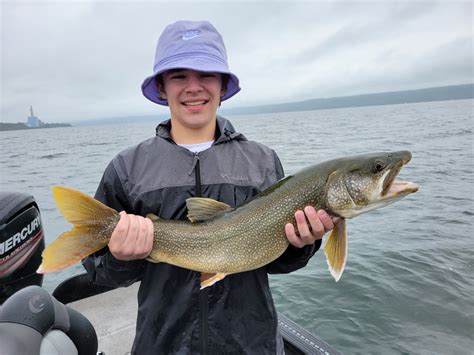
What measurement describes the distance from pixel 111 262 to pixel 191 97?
1.46 meters

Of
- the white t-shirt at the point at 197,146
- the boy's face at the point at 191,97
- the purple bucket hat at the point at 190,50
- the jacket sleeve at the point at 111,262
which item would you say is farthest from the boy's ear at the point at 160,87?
the jacket sleeve at the point at 111,262

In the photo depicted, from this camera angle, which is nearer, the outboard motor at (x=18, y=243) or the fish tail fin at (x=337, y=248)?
the fish tail fin at (x=337, y=248)

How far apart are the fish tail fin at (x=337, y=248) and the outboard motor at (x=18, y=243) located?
10.0 feet

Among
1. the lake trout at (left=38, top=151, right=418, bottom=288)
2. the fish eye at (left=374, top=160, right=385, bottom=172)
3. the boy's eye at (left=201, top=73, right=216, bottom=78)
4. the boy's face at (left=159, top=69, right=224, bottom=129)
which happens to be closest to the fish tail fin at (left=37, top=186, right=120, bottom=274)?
the lake trout at (left=38, top=151, right=418, bottom=288)

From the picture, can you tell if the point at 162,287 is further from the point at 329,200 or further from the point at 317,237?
the point at 329,200

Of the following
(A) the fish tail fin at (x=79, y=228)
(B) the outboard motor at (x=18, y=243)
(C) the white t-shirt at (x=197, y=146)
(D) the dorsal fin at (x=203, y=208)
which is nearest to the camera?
(A) the fish tail fin at (x=79, y=228)

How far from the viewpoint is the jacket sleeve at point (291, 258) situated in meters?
3.05

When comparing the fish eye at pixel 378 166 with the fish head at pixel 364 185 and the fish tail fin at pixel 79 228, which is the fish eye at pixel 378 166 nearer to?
the fish head at pixel 364 185

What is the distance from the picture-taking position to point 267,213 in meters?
2.93

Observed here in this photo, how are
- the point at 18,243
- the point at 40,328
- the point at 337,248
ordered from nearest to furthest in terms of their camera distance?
the point at 40,328
the point at 337,248
the point at 18,243

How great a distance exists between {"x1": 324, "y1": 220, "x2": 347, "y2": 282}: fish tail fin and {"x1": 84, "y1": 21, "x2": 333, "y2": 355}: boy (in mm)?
162

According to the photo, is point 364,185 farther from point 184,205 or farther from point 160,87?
point 160,87

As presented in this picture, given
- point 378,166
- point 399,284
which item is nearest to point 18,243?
point 378,166

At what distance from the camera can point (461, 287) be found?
8102 millimetres
